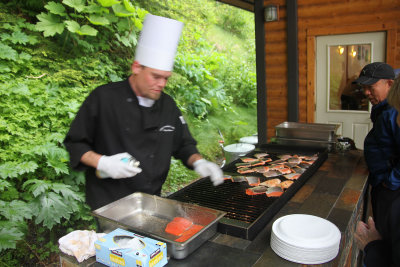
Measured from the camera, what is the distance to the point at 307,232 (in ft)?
5.27

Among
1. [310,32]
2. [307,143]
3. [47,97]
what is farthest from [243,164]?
[310,32]

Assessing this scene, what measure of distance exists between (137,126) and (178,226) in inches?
33.0

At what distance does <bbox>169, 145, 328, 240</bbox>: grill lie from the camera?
1861 mm

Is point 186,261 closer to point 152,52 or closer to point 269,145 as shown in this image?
point 152,52

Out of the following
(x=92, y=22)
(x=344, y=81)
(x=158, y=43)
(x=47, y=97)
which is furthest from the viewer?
(x=344, y=81)

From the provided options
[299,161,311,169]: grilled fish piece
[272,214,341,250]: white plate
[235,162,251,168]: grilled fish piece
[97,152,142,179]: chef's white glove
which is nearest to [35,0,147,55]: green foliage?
[235,162,251,168]: grilled fish piece

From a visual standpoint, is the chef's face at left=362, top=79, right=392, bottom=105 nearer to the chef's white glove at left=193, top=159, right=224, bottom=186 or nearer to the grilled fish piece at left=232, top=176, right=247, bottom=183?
the grilled fish piece at left=232, top=176, right=247, bottom=183

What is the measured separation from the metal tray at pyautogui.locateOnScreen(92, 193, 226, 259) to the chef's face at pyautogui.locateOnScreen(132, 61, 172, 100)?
27.1 inches

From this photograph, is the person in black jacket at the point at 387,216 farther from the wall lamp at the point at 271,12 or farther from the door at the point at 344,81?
the wall lamp at the point at 271,12

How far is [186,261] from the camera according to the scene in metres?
1.56

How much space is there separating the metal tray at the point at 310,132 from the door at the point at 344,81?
1.37m

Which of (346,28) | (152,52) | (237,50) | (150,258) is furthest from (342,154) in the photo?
(237,50)

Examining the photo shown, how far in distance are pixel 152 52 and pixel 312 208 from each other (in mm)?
1571

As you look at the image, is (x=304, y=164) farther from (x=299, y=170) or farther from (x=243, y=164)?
(x=243, y=164)
